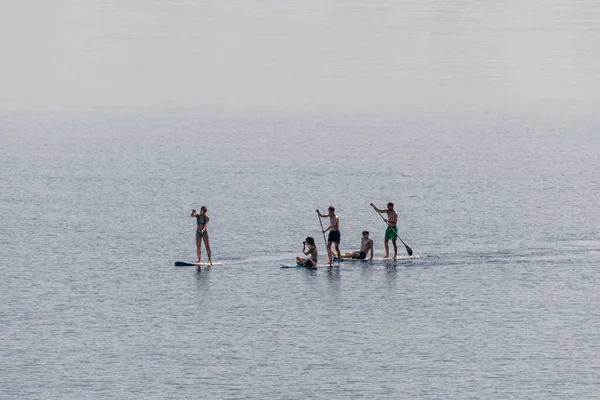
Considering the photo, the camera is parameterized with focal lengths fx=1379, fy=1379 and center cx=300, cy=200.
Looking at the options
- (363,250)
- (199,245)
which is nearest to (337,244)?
(363,250)

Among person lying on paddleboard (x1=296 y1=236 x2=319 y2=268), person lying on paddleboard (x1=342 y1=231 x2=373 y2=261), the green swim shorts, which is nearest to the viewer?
person lying on paddleboard (x1=296 y1=236 x2=319 y2=268)

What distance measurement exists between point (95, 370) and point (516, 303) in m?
16.8

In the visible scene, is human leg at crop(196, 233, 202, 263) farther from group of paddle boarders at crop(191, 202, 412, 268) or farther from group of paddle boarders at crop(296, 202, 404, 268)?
group of paddle boarders at crop(296, 202, 404, 268)

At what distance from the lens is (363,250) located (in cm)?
5781

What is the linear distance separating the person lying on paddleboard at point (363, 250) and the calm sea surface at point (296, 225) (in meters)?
0.51

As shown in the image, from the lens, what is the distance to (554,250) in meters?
60.5

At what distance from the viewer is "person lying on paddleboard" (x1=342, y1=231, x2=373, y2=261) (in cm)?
5741

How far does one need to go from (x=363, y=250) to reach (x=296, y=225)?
930 centimetres

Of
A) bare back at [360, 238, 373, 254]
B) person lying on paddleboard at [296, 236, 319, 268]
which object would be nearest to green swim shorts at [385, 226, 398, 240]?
bare back at [360, 238, 373, 254]

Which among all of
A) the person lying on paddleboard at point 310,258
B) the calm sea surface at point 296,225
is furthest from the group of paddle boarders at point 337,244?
the calm sea surface at point 296,225

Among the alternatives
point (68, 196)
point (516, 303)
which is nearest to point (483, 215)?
point (516, 303)

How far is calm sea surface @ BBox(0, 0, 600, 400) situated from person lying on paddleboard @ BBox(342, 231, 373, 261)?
1.69 ft

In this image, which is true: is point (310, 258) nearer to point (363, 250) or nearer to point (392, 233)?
point (363, 250)

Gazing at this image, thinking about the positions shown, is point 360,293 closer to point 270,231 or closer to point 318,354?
point 318,354
